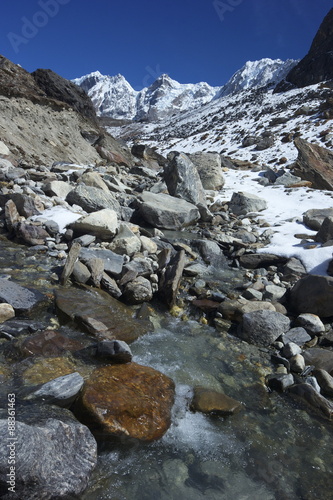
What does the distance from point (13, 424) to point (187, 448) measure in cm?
177

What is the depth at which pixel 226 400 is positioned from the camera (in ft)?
12.8

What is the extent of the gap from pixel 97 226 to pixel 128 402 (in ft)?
16.9

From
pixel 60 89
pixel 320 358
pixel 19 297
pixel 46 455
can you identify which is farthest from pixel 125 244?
pixel 60 89

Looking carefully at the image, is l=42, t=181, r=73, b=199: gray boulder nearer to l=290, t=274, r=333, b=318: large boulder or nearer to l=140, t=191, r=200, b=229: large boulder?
l=140, t=191, r=200, b=229: large boulder

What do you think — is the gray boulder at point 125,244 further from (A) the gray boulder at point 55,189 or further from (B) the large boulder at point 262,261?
(A) the gray boulder at point 55,189

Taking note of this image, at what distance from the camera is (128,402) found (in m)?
3.38

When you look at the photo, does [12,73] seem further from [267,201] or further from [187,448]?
[187,448]

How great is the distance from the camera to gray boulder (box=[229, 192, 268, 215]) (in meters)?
13.1

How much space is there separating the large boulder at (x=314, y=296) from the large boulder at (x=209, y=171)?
430 inches

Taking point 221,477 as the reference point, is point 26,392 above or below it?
above

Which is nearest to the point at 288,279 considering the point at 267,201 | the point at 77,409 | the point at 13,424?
the point at 77,409

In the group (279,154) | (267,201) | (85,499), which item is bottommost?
(85,499)

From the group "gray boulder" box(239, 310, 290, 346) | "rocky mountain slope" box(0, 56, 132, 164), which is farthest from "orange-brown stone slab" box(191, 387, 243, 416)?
"rocky mountain slope" box(0, 56, 132, 164)

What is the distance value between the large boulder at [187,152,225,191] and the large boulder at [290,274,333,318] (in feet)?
35.9
